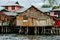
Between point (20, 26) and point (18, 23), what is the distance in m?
1.08

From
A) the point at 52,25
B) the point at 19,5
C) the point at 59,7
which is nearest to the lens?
the point at 52,25

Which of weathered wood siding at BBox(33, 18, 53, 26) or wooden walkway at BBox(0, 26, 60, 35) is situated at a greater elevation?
weathered wood siding at BBox(33, 18, 53, 26)

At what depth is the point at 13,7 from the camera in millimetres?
101125

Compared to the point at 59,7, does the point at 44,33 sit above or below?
below

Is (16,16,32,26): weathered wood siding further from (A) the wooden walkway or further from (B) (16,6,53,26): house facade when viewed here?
(A) the wooden walkway

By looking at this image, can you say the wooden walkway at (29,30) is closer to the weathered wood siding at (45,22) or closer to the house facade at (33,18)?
the weathered wood siding at (45,22)

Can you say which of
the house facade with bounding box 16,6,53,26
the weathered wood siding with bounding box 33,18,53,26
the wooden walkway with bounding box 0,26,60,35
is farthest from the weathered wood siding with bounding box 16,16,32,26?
the weathered wood siding with bounding box 33,18,53,26

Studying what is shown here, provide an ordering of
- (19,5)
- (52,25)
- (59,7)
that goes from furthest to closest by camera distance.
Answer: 1. (19,5)
2. (59,7)
3. (52,25)

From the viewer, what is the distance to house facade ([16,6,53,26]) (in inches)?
2975

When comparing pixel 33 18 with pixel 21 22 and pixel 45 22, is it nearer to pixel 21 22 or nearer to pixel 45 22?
pixel 21 22

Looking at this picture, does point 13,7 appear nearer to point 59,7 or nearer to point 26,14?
point 59,7

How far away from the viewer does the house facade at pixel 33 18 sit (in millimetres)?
75562

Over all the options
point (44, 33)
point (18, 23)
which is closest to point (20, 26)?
point (18, 23)

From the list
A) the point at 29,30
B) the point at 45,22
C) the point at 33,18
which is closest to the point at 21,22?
the point at 29,30
